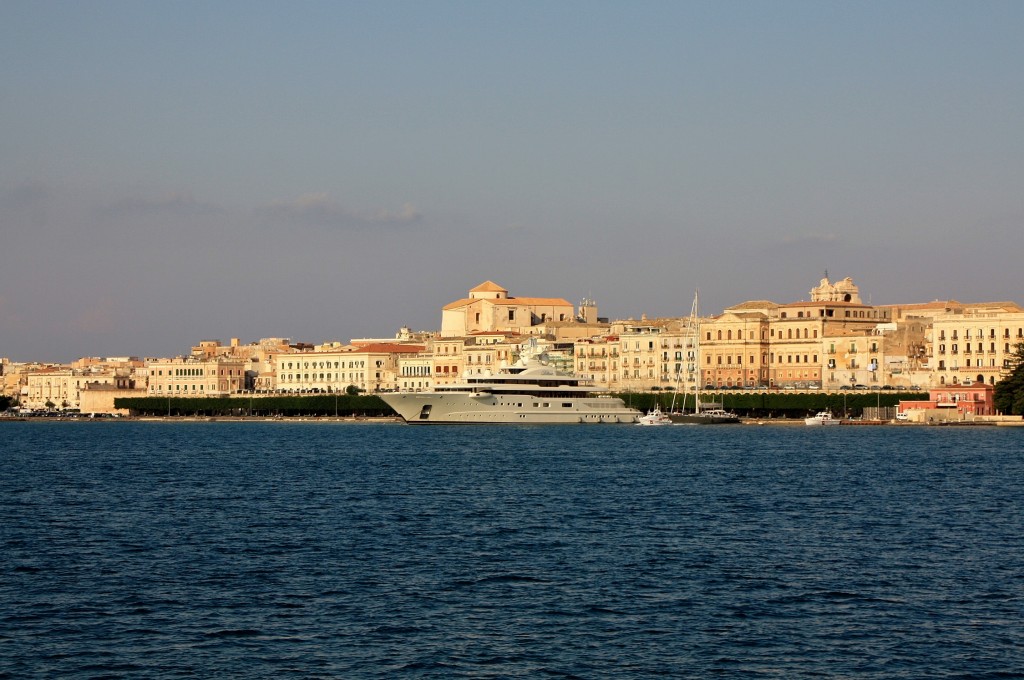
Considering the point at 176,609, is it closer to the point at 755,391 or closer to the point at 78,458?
the point at 78,458

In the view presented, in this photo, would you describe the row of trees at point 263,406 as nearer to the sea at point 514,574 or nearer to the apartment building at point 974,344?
the apartment building at point 974,344

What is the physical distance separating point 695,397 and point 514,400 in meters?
20.6

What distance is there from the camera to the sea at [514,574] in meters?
23.4

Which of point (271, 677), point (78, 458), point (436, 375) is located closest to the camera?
point (271, 677)

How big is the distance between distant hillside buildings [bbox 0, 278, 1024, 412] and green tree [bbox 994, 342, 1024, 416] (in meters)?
9.30

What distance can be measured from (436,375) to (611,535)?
124898 millimetres

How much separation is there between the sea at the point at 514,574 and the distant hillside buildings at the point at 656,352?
70.1m

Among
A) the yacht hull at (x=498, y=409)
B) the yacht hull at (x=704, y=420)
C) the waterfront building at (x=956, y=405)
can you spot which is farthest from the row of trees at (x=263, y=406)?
the waterfront building at (x=956, y=405)

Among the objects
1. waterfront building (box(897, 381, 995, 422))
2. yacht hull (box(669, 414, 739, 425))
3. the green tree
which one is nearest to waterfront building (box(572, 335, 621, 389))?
yacht hull (box(669, 414, 739, 425))

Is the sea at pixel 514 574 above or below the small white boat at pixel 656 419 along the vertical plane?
below

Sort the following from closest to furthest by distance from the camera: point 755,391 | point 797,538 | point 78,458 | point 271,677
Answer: point 271,677 → point 797,538 → point 78,458 → point 755,391

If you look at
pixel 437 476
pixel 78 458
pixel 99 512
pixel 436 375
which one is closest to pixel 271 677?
pixel 99 512

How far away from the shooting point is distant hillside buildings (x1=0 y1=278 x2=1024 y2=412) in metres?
127

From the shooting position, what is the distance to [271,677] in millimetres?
22172
